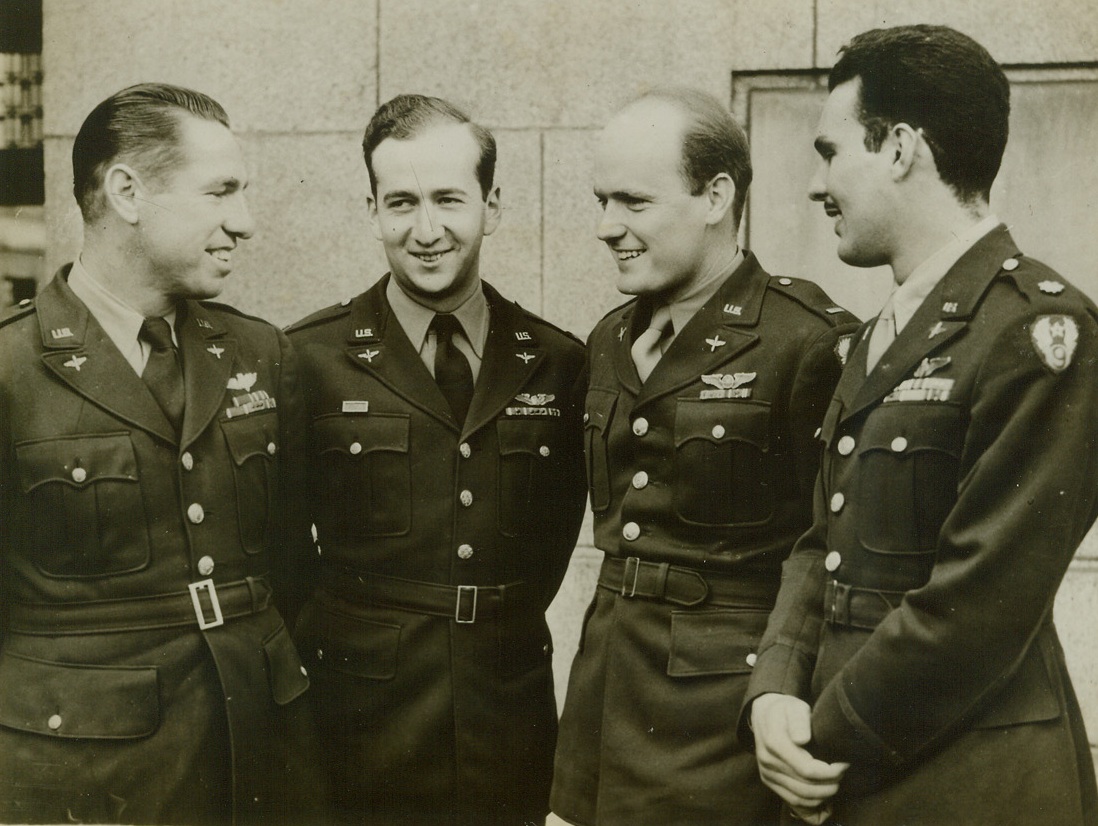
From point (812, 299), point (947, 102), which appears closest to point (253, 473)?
point (812, 299)

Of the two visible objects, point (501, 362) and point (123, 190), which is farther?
point (501, 362)

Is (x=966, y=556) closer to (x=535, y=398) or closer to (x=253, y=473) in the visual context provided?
(x=535, y=398)

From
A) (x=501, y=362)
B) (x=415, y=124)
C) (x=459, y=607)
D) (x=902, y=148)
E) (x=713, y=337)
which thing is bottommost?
(x=459, y=607)

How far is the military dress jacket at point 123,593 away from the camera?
2963 millimetres

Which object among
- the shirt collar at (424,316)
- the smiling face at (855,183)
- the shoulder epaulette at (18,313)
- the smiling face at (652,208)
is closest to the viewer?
the smiling face at (855,183)

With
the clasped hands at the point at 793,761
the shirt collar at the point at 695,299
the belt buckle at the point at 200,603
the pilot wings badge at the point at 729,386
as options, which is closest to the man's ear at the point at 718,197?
the shirt collar at the point at 695,299

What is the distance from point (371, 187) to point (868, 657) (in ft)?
6.83

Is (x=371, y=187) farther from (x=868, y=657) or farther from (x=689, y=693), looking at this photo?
(x=868, y=657)

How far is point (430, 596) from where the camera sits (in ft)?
11.1

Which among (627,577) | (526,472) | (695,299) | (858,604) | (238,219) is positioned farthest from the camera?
(526,472)

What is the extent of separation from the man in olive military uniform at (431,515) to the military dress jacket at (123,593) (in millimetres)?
279

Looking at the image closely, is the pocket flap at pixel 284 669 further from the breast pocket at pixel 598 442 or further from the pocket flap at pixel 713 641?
the pocket flap at pixel 713 641

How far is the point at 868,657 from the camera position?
7.63 feet

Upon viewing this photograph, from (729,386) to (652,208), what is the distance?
1.72 ft
